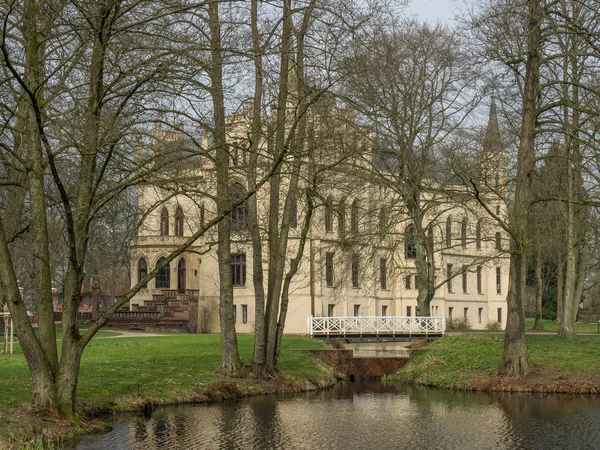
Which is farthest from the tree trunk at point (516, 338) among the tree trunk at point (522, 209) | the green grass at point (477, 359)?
the green grass at point (477, 359)

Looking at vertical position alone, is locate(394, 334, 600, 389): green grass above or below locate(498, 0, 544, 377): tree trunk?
below

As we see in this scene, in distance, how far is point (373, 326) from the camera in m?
41.8

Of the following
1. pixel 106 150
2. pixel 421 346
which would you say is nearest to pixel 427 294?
pixel 421 346

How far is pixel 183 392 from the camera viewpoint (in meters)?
23.8

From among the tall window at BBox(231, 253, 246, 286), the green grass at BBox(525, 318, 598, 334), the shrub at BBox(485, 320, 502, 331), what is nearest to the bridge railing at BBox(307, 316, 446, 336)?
the tall window at BBox(231, 253, 246, 286)

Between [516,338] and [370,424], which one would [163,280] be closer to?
[516,338]

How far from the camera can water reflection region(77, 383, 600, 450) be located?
17.7m

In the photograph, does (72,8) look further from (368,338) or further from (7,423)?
(368,338)

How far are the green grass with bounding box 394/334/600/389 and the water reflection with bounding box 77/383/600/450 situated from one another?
268cm

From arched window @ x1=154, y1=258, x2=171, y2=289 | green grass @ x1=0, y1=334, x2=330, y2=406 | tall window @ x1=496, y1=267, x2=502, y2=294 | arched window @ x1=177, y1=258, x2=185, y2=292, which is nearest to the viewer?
green grass @ x1=0, y1=334, x2=330, y2=406

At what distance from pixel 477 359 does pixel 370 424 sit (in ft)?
34.8

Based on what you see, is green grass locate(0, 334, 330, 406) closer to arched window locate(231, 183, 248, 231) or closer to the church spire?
arched window locate(231, 183, 248, 231)

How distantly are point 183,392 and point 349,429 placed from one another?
5811 millimetres

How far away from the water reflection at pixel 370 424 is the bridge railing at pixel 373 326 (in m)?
14.2
